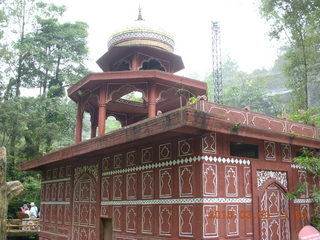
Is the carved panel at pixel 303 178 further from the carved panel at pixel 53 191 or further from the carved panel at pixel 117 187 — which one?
Answer: the carved panel at pixel 53 191

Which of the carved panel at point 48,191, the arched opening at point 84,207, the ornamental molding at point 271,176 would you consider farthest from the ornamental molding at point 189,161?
the carved panel at point 48,191

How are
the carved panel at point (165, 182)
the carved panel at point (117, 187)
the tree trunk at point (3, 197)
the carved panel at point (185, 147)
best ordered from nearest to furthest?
the carved panel at point (185, 147) < the carved panel at point (165, 182) < the tree trunk at point (3, 197) < the carved panel at point (117, 187)

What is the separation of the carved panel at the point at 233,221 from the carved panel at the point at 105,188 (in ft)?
14.7

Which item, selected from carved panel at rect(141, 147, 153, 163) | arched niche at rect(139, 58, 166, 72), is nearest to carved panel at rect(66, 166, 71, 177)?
arched niche at rect(139, 58, 166, 72)

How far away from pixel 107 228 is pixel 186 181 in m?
4.54

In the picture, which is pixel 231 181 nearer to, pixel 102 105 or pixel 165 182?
pixel 165 182

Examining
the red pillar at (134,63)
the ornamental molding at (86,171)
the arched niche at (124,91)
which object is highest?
the red pillar at (134,63)

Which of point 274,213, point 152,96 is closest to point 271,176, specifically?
point 274,213

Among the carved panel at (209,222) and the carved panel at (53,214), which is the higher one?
the carved panel at (209,222)

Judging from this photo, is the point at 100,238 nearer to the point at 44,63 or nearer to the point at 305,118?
the point at 305,118

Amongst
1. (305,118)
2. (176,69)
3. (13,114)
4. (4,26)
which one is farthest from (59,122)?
(305,118)

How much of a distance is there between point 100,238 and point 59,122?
1584 cm

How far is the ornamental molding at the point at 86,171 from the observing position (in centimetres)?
1222

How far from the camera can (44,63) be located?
28.3 m
